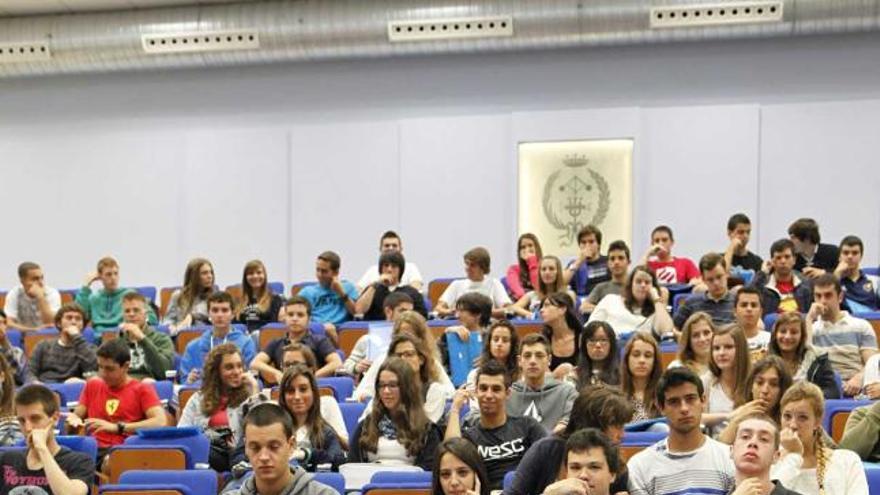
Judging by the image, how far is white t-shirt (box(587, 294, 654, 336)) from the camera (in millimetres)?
8312

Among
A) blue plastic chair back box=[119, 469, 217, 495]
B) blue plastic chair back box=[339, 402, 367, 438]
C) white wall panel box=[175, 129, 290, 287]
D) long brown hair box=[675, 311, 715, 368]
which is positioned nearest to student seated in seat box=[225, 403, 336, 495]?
blue plastic chair back box=[119, 469, 217, 495]

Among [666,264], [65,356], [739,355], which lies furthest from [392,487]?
[666,264]

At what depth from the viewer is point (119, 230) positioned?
43.0ft

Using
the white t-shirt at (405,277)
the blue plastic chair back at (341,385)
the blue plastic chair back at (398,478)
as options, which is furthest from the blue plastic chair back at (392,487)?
the white t-shirt at (405,277)

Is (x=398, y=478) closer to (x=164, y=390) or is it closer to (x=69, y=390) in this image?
(x=164, y=390)

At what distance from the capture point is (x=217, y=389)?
21.8 ft

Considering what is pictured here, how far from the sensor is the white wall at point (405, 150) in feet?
37.6

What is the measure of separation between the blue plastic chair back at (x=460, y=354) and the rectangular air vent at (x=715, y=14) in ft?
13.3

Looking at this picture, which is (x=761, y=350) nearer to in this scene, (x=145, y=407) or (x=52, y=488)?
(x=145, y=407)

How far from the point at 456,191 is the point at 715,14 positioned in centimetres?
293

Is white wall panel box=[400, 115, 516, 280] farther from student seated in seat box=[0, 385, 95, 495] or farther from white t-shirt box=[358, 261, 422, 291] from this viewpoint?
student seated in seat box=[0, 385, 95, 495]

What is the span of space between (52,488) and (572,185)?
735 cm

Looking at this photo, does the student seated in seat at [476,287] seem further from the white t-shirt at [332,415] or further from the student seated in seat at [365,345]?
the white t-shirt at [332,415]

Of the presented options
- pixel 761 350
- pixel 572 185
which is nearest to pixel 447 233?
pixel 572 185
